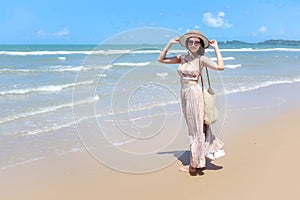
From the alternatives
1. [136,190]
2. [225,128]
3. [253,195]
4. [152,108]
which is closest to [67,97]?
[152,108]

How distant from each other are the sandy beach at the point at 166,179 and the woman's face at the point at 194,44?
4.89 feet

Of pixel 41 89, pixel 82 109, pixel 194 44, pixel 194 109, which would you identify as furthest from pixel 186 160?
pixel 41 89

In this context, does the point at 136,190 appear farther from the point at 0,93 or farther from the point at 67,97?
the point at 0,93

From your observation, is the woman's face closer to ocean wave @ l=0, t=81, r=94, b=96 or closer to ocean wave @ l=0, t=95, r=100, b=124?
ocean wave @ l=0, t=95, r=100, b=124

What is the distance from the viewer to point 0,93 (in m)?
10.6

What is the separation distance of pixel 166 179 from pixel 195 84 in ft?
3.80

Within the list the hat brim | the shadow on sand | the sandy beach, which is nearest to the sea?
the sandy beach

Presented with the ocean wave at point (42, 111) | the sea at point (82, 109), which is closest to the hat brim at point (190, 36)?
the sea at point (82, 109)

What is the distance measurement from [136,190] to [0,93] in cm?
770

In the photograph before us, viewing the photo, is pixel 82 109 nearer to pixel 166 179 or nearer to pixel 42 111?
pixel 42 111

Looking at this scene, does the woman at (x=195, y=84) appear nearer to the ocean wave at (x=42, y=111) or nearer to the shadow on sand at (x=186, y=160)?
the shadow on sand at (x=186, y=160)

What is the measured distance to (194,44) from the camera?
14.3ft

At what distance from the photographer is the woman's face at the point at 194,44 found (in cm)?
434

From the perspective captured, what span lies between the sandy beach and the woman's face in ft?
4.89
